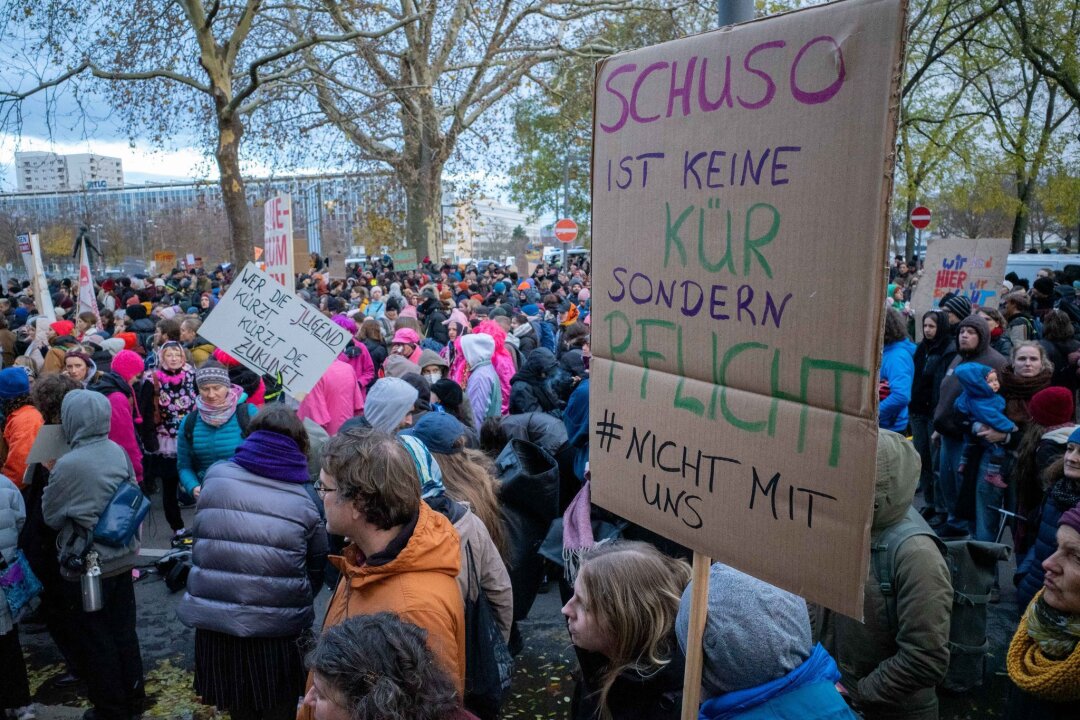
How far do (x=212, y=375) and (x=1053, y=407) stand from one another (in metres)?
5.14

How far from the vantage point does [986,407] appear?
18.4 ft

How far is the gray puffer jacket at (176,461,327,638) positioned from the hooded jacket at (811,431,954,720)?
6.80 feet

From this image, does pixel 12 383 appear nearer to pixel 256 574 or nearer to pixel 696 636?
pixel 256 574

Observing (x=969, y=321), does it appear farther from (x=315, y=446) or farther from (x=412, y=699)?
(x=412, y=699)

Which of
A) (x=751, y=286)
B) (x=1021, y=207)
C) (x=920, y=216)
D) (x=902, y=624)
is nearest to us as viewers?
(x=751, y=286)

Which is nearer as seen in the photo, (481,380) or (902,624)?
(902,624)

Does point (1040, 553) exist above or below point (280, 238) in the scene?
below

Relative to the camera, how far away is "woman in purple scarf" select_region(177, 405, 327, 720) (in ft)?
10.0

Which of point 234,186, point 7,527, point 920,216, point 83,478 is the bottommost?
point 7,527

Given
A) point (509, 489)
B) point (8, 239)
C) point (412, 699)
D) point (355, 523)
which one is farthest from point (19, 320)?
point (8, 239)

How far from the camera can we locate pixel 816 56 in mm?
1485

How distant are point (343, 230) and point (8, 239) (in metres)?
28.9

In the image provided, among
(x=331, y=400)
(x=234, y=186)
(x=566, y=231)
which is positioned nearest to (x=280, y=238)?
(x=331, y=400)

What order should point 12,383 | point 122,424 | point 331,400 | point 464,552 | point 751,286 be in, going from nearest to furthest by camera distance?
1. point 751,286
2. point 464,552
3. point 12,383
4. point 122,424
5. point 331,400
